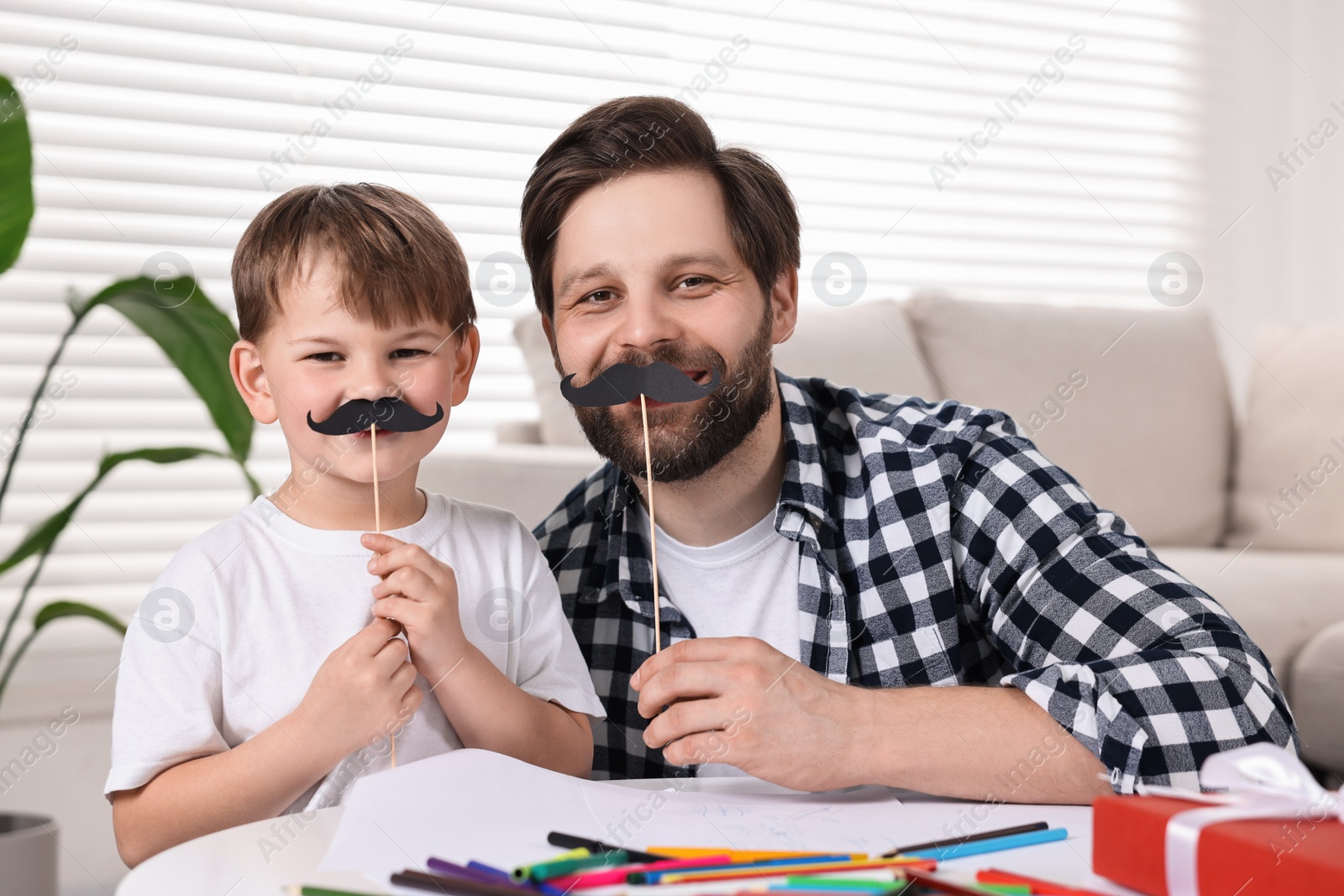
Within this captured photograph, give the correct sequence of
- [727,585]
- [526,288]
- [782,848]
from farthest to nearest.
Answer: [526,288] → [727,585] → [782,848]

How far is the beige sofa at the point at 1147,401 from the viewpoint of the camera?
2.10 m

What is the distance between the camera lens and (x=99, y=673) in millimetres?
2127

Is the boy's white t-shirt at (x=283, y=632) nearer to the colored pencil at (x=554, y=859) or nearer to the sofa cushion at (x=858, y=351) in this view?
the colored pencil at (x=554, y=859)

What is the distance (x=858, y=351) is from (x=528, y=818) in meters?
1.55

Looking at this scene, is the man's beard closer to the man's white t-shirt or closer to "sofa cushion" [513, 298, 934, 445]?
the man's white t-shirt

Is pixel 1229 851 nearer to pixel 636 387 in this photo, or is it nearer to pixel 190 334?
pixel 636 387

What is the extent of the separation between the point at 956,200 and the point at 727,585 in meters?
2.10

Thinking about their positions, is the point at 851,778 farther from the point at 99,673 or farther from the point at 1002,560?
the point at 99,673

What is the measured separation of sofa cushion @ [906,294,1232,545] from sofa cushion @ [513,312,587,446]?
795 millimetres

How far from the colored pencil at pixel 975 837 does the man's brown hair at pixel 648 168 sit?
707mm

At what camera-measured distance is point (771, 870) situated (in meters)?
0.60

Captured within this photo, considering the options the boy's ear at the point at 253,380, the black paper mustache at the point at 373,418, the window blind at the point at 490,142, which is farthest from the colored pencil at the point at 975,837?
the window blind at the point at 490,142

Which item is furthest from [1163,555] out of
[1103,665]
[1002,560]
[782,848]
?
[782,848]

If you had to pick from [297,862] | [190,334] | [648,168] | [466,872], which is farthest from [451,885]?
[190,334]
